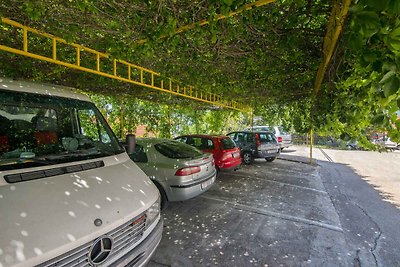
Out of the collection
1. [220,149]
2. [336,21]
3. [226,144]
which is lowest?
[220,149]

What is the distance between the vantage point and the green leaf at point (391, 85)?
4.35 ft

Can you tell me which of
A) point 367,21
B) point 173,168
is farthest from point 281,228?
point 367,21

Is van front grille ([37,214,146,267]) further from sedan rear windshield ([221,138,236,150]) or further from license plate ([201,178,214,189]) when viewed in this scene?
sedan rear windshield ([221,138,236,150])

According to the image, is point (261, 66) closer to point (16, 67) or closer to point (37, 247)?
point (37, 247)

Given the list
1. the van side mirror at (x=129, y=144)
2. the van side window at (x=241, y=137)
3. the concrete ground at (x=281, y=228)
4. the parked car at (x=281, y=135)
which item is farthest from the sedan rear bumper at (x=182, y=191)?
the parked car at (x=281, y=135)

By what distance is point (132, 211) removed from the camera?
7.62ft

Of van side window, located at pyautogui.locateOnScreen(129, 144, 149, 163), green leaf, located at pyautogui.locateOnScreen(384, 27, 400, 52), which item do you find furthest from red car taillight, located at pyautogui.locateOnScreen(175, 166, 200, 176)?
green leaf, located at pyautogui.locateOnScreen(384, 27, 400, 52)

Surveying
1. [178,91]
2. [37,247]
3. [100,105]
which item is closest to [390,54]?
[37,247]

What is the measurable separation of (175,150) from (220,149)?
2537mm

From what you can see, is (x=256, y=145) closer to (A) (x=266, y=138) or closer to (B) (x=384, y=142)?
(A) (x=266, y=138)

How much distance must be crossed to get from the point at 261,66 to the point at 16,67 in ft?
21.0

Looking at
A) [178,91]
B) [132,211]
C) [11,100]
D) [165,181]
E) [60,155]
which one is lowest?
[165,181]

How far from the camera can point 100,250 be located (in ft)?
6.44

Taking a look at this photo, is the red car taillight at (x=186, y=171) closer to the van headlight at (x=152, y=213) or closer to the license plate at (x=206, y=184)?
the license plate at (x=206, y=184)
